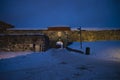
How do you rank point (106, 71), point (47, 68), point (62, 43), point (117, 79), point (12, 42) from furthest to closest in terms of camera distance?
point (62, 43) < point (12, 42) < point (47, 68) < point (106, 71) < point (117, 79)

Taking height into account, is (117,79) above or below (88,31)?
below

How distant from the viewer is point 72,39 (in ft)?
78.8

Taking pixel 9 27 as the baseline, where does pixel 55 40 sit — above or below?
below

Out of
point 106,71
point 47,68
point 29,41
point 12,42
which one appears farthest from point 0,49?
point 106,71

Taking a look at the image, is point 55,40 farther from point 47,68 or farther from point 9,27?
point 47,68

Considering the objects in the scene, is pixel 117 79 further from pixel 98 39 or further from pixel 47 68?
pixel 98 39

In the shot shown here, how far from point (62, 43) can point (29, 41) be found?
4.14 metres

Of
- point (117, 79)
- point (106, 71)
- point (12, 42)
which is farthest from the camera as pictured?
point (12, 42)

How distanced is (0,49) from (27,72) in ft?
47.1

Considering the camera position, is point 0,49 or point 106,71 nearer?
point 106,71

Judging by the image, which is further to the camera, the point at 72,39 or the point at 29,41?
the point at 72,39

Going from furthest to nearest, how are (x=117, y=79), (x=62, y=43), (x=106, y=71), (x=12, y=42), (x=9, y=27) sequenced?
(x=9, y=27), (x=62, y=43), (x=12, y=42), (x=106, y=71), (x=117, y=79)

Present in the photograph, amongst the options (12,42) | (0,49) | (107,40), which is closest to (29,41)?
(12,42)

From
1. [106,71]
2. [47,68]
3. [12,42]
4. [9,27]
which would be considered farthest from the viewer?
[9,27]
